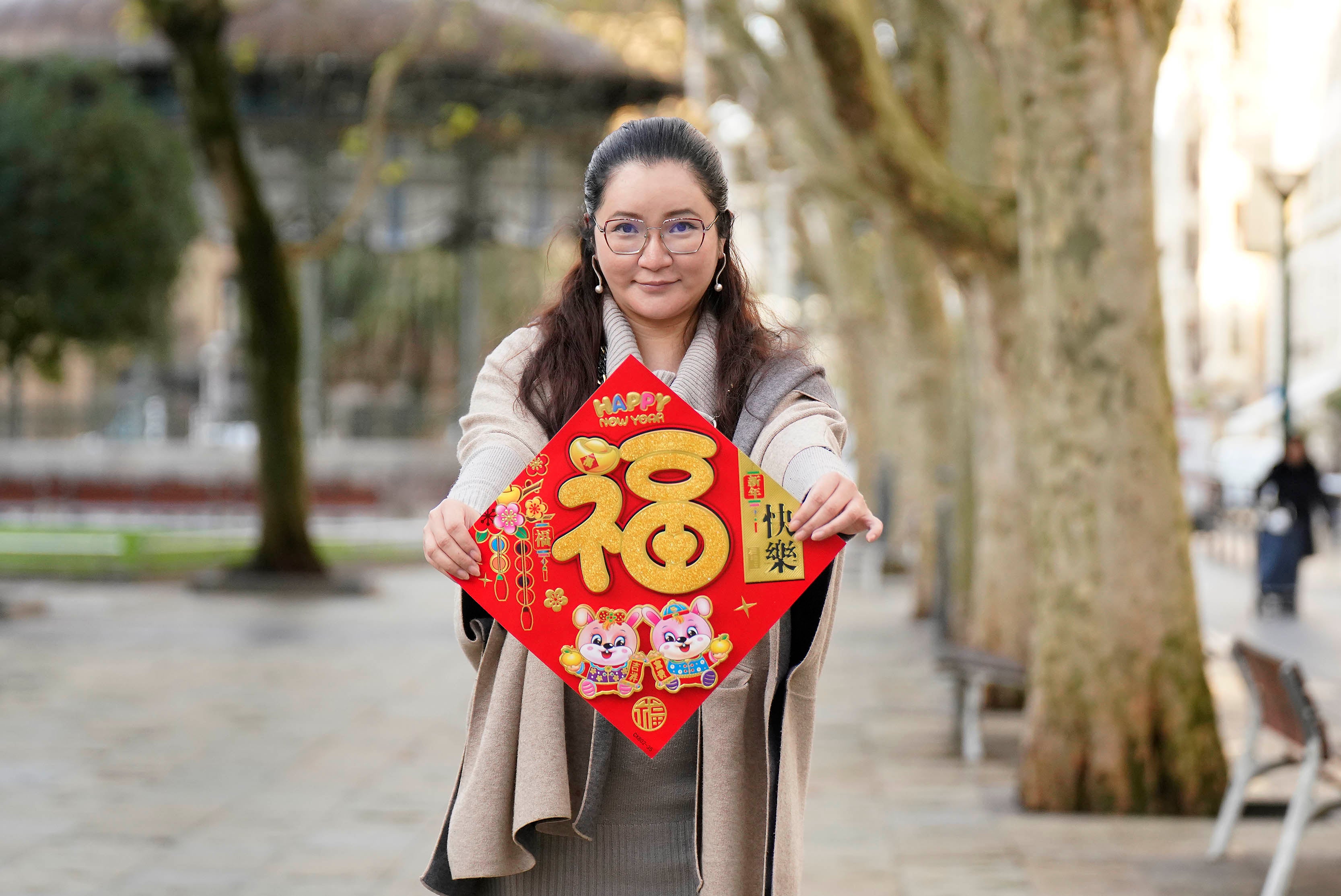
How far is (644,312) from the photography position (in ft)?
8.60

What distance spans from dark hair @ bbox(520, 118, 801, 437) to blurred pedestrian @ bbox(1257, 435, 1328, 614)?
1513cm

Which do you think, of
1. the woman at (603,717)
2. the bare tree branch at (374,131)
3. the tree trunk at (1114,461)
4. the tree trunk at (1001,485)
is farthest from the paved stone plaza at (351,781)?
the bare tree branch at (374,131)

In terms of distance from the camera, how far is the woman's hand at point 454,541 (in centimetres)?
241

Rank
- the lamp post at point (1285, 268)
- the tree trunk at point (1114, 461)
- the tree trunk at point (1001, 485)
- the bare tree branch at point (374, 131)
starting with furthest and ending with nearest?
the bare tree branch at point (374, 131) < the lamp post at point (1285, 268) < the tree trunk at point (1001, 485) < the tree trunk at point (1114, 461)

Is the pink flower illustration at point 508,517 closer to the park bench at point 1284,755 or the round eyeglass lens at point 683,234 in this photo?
the round eyeglass lens at point 683,234

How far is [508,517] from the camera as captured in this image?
2.45 meters

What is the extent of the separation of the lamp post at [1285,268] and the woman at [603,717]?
13.8 m

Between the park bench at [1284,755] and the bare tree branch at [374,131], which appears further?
the bare tree branch at [374,131]

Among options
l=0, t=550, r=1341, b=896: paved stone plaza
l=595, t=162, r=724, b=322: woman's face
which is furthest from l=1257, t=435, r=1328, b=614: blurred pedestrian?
l=595, t=162, r=724, b=322: woman's face

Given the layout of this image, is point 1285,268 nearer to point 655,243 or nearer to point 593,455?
point 655,243

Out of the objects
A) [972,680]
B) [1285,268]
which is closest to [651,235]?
[972,680]

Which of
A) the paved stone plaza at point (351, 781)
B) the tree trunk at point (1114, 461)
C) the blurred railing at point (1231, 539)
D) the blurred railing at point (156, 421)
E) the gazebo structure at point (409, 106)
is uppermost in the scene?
the gazebo structure at point (409, 106)

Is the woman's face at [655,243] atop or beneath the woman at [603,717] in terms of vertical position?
atop

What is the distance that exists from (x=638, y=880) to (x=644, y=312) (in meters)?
0.88
